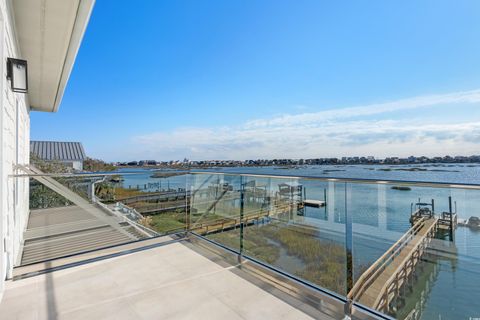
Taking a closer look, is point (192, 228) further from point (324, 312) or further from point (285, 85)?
point (285, 85)

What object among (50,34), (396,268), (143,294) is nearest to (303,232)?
(396,268)

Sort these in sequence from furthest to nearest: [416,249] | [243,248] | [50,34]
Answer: [50,34], [243,248], [416,249]

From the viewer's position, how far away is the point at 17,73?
2.90m

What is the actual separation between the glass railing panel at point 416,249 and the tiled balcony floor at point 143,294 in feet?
2.23

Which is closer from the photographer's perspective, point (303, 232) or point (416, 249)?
point (416, 249)

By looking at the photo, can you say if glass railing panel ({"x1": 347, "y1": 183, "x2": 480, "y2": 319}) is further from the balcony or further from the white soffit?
the white soffit

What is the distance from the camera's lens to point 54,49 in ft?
12.4

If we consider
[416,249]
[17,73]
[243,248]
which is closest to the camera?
[416,249]

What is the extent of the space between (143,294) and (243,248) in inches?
50.0

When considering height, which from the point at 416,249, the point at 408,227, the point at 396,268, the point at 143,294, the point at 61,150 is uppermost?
the point at 61,150

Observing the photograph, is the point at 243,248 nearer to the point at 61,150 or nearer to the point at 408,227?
the point at 408,227

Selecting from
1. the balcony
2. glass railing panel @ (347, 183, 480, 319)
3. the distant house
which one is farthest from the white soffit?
the distant house

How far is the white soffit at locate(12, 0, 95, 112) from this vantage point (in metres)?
2.78

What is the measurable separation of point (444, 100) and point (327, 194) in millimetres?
16088
